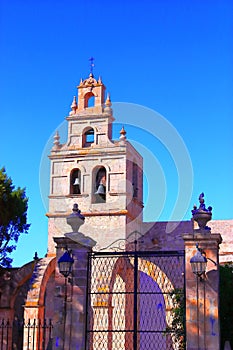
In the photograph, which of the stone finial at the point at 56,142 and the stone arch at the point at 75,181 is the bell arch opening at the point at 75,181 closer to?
the stone arch at the point at 75,181

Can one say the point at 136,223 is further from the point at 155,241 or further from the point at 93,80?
the point at 93,80

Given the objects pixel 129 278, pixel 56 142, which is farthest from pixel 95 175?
pixel 129 278

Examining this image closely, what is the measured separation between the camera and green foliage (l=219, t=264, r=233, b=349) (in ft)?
46.6

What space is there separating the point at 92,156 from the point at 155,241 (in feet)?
16.1

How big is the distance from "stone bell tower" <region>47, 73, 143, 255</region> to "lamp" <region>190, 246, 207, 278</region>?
15.3 metres

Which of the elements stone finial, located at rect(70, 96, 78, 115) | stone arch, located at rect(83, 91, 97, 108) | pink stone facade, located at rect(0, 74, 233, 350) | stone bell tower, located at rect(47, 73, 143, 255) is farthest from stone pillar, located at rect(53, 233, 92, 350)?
stone finial, located at rect(70, 96, 78, 115)

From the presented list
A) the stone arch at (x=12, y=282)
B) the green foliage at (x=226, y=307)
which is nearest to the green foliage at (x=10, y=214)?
the stone arch at (x=12, y=282)

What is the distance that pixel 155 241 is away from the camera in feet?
87.5

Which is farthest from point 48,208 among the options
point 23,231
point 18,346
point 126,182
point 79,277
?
point 79,277

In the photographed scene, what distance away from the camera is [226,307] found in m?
14.8

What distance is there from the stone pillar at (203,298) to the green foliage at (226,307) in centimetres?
335

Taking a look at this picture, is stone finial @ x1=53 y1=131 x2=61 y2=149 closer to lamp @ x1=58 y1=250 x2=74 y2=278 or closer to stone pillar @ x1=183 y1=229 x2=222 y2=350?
lamp @ x1=58 y1=250 x2=74 y2=278

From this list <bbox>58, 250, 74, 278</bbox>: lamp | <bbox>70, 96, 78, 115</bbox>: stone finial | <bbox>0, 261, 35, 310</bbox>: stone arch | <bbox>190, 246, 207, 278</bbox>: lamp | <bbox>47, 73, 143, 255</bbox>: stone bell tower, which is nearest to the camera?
<bbox>190, 246, 207, 278</bbox>: lamp

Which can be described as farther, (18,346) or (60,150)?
(60,150)
